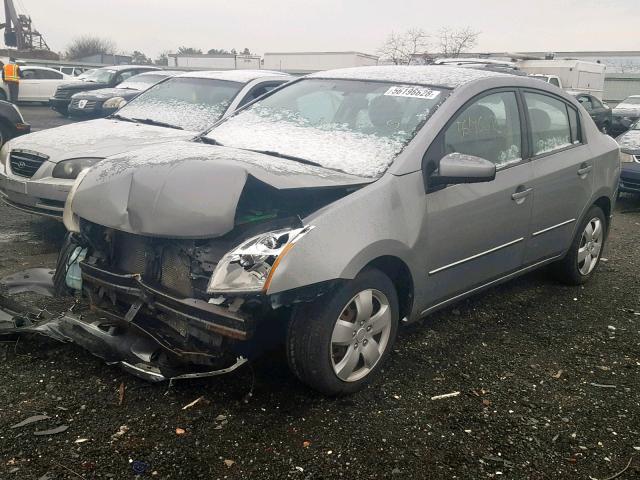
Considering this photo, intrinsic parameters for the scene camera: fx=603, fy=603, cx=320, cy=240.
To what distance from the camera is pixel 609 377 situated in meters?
3.65

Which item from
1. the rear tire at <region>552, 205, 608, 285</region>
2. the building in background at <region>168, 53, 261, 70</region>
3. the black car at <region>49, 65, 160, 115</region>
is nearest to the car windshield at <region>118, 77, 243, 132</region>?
the rear tire at <region>552, 205, 608, 285</region>

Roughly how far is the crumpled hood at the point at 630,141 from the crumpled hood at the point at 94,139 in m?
6.82

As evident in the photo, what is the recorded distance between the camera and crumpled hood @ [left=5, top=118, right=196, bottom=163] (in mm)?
5633

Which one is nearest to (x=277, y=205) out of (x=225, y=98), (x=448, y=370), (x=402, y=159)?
(x=402, y=159)

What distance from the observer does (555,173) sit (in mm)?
4477

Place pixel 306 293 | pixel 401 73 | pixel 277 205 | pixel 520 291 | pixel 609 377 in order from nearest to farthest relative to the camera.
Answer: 1. pixel 306 293
2. pixel 277 205
3. pixel 609 377
4. pixel 401 73
5. pixel 520 291

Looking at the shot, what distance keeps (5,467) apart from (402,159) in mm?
2434

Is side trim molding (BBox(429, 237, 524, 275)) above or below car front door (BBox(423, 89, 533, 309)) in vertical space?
below

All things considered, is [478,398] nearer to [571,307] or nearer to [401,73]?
[571,307]

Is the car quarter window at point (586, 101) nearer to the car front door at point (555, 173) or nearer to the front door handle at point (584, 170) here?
the car front door at point (555, 173)

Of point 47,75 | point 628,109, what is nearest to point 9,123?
point 47,75

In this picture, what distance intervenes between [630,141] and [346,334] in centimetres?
835

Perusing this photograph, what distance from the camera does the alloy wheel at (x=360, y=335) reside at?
3121mm

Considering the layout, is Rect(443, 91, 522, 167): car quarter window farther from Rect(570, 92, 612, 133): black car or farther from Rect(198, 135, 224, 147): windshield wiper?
Rect(570, 92, 612, 133): black car
